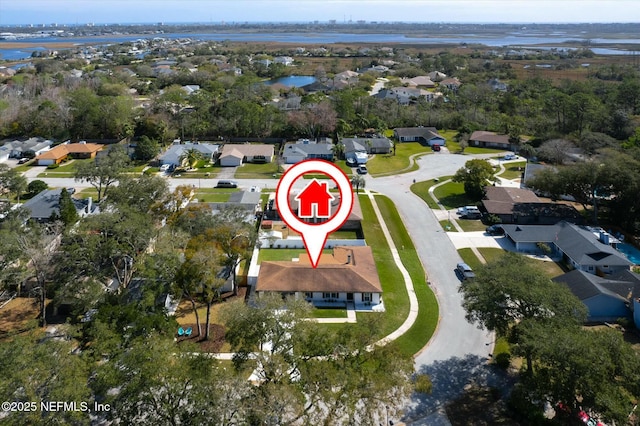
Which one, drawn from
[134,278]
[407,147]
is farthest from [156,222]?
[407,147]

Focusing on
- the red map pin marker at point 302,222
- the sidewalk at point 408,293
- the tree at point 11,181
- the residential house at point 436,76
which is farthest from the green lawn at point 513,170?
the residential house at point 436,76

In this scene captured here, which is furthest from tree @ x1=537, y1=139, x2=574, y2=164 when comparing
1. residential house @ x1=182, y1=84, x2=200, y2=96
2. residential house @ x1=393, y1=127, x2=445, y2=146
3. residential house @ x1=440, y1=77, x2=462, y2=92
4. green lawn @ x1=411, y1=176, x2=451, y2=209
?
residential house @ x1=182, y1=84, x2=200, y2=96

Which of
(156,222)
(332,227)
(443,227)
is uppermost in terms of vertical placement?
(332,227)

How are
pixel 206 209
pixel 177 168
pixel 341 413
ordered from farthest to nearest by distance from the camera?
pixel 177 168 → pixel 206 209 → pixel 341 413

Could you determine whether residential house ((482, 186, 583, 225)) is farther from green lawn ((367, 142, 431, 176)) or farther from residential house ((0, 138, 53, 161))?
residential house ((0, 138, 53, 161))

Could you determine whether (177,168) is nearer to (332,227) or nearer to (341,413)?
(332,227)

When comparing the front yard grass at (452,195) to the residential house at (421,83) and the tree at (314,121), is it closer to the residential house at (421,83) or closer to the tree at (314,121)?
the tree at (314,121)

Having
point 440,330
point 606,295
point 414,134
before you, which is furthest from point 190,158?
point 606,295
